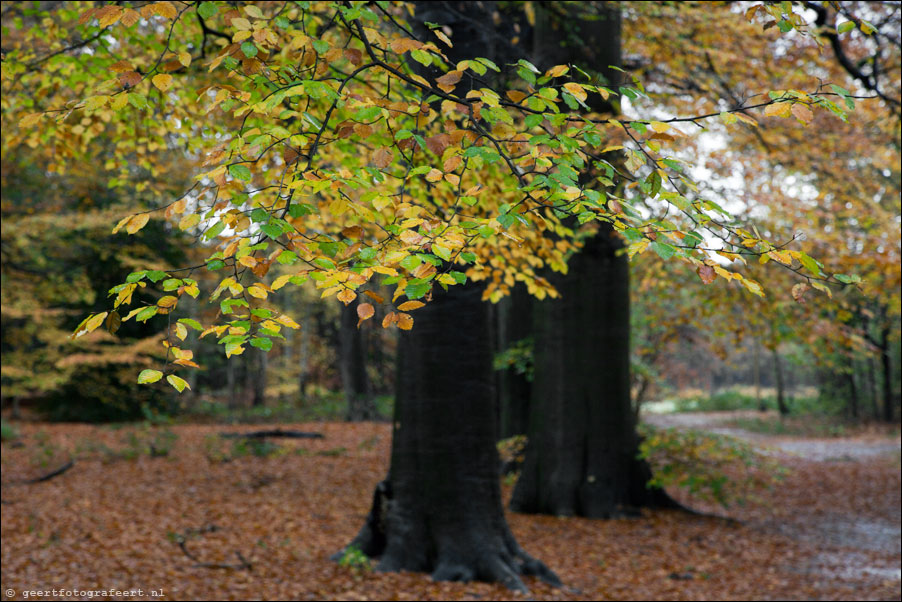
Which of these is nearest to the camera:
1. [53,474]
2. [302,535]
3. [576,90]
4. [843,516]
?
[576,90]

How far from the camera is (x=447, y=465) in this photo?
5699 millimetres

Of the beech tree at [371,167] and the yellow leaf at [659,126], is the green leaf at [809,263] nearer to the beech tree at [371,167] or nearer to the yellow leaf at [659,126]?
the beech tree at [371,167]

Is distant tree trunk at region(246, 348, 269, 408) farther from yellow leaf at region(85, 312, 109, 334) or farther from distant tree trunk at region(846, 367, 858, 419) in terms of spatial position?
distant tree trunk at region(846, 367, 858, 419)

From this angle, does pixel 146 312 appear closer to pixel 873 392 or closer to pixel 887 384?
pixel 887 384

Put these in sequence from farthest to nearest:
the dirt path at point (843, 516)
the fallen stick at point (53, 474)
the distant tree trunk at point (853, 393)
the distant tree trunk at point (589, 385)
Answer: the distant tree trunk at point (853, 393) < the fallen stick at point (53, 474) < the distant tree trunk at point (589, 385) < the dirt path at point (843, 516)

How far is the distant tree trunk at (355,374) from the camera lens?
17.4m

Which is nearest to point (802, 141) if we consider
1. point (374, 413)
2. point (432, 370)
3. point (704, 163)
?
point (704, 163)

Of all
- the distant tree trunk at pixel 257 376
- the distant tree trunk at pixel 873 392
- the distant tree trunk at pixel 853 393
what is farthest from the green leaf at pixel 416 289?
the distant tree trunk at pixel 853 393

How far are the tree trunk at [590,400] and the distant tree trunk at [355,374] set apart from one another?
8910 mm

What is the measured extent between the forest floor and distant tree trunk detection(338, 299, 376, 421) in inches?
192

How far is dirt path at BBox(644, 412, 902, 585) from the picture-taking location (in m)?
7.23

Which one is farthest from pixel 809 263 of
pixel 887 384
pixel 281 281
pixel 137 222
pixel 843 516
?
pixel 887 384

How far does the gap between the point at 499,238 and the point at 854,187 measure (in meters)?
8.76

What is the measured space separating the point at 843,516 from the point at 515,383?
17.9 ft
